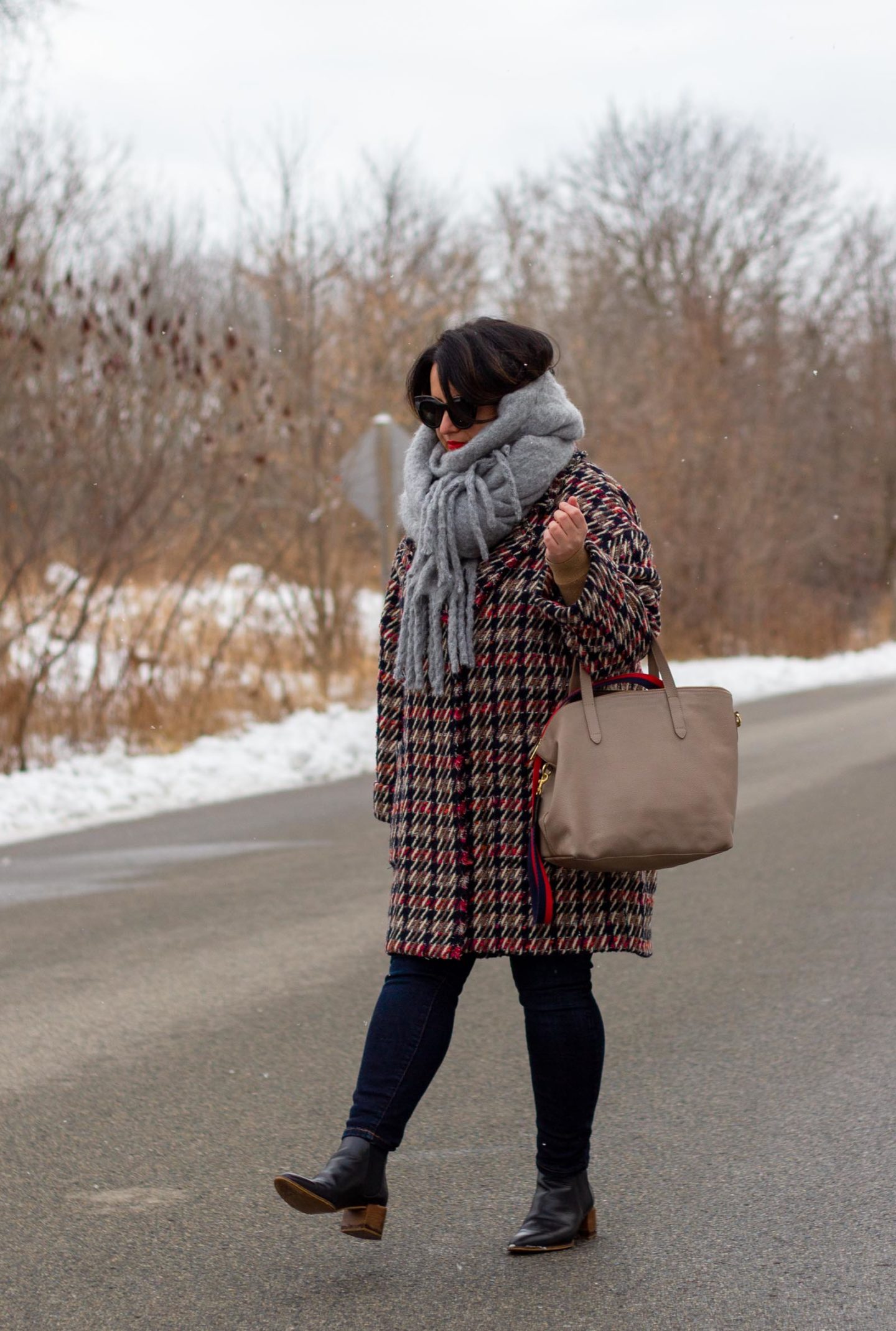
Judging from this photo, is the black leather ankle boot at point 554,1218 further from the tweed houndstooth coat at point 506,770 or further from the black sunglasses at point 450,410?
the black sunglasses at point 450,410

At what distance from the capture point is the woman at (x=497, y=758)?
3.19 meters

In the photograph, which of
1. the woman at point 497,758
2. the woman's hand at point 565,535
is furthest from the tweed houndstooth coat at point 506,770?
the woman's hand at point 565,535

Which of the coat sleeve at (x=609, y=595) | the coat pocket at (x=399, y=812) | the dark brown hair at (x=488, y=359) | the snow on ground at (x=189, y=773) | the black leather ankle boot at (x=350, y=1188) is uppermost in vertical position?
the dark brown hair at (x=488, y=359)

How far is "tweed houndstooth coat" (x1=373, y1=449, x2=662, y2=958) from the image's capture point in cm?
319

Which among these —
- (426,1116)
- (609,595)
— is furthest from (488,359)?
(426,1116)

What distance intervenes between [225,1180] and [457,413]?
71.2 inches

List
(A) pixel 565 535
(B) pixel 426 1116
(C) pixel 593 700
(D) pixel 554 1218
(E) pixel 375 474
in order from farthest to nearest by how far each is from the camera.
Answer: (E) pixel 375 474
(B) pixel 426 1116
(D) pixel 554 1218
(C) pixel 593 700
(A) pixel 565 535

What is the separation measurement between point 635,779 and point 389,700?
60cm

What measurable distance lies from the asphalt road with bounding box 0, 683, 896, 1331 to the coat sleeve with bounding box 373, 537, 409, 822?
0.92m

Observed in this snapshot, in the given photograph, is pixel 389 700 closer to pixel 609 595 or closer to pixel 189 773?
pixel 609 595

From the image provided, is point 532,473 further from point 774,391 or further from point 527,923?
point 774,391

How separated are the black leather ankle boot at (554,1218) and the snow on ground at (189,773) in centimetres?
532

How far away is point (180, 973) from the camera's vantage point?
5906 millimetres

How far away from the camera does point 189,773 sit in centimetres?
1210
